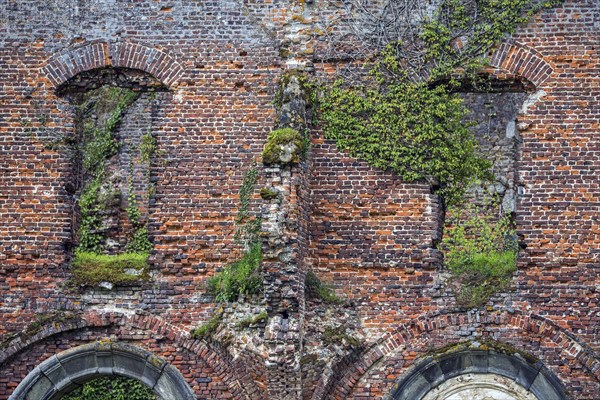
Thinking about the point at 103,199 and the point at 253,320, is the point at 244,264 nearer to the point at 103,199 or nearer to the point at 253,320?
the point at 253,320

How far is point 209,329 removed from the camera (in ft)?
54.4

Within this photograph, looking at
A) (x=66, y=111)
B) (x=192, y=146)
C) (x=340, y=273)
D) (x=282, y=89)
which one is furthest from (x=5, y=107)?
(x=340, y=273)

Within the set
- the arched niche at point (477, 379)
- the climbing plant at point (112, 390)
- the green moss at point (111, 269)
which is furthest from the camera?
the green moss at point (111, 269)

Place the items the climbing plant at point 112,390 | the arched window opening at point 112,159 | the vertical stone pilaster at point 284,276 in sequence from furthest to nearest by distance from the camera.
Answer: the arched window opening at point 112,159 < the climbing plant at point 112,390 < the vertical stone pilaster at point 284,276

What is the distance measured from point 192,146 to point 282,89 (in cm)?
135

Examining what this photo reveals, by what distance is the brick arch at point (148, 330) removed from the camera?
16.5 metres

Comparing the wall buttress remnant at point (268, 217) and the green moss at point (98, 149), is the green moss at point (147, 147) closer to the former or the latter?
the wall buttress remnant at point (268, 217)

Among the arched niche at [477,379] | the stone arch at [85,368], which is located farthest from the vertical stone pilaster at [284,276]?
the stone arch at [85,368]

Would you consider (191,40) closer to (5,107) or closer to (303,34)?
(303,34)

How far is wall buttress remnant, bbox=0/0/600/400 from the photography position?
16359mm

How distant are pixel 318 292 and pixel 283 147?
72.1 inches

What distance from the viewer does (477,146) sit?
56.9 feet

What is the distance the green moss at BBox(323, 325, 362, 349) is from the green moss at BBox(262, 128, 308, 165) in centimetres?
208

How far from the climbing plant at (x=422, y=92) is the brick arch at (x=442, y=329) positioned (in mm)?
1537
